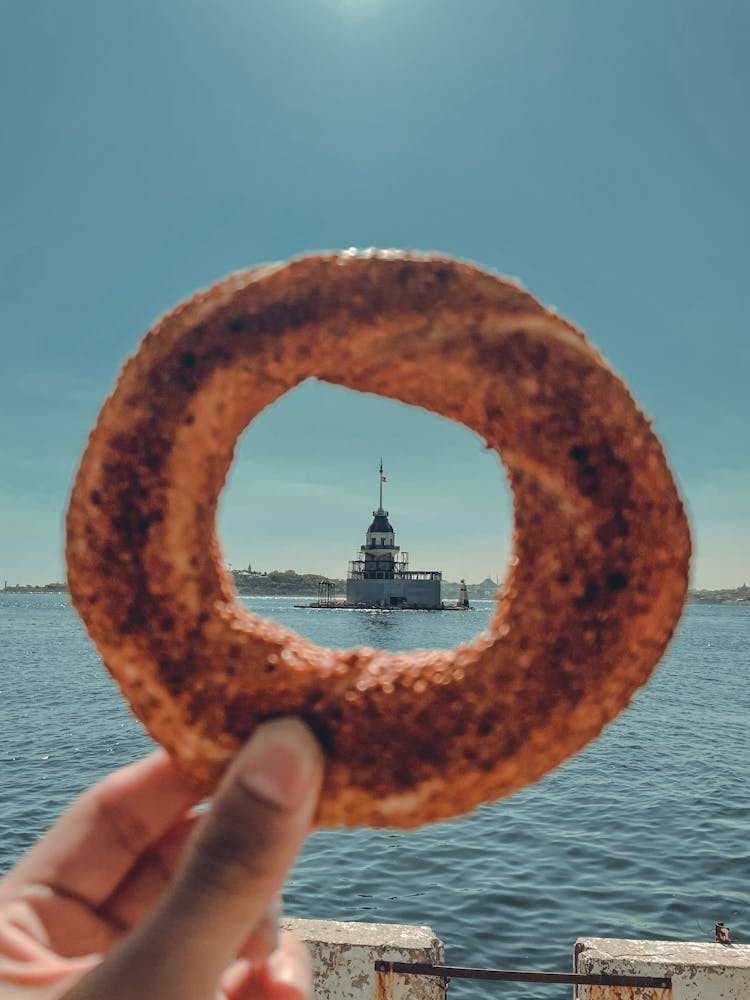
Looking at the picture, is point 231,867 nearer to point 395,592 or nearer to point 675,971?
point 675,971

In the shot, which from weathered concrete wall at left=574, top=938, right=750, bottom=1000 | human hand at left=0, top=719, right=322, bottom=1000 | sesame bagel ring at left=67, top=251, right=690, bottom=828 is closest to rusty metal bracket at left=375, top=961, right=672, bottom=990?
weathered concrete wall at left=574, top=938, right=750, bottom=1000

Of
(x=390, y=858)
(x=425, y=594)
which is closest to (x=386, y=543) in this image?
(x=425, y=594)

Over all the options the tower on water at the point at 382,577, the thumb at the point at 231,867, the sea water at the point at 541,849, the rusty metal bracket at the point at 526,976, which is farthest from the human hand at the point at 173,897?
Answer: the tower on water at the point at 382,577

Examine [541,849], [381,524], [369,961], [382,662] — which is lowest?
[541,849]

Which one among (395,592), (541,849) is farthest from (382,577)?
(541,849)

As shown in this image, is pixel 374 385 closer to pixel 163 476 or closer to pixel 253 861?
pixel 163 476

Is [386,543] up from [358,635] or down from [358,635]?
up
